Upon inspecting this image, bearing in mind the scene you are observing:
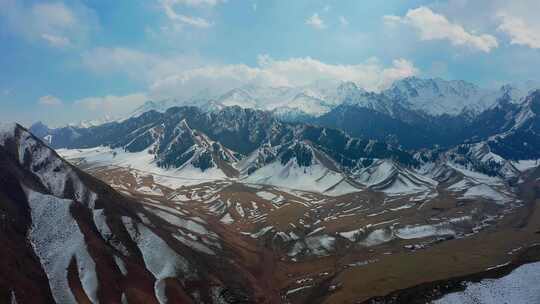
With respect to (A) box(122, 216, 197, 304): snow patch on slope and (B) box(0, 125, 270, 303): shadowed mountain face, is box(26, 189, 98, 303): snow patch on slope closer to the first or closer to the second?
(B) box(0, 125, 270, 303): shadowed mountain face

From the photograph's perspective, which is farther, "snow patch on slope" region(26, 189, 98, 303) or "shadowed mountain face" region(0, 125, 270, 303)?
"snow patch on slope" region(26, 189, 98, 303)

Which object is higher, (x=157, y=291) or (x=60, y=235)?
(x=60, y=235)

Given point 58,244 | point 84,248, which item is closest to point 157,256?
point 84,248

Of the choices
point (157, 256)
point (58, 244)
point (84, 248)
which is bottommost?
point (157, 256)

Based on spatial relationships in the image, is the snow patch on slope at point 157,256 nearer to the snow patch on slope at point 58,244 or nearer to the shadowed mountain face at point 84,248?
the shadowed mountain face at point 84,248

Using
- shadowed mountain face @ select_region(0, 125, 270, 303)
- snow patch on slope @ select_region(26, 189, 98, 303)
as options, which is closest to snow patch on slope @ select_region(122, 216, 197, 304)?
shadowed mountain face @ select_region(0, 125, 270, 303)

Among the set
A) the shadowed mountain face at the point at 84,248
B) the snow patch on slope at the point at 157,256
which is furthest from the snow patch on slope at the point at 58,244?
the snow patch on slope at the point at 157,256

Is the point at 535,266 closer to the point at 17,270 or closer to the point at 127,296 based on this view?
the point at 127,296

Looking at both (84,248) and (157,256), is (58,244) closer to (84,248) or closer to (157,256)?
(84,248)

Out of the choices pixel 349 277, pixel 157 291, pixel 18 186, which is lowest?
pixel 349 277

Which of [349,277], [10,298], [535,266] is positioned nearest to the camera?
[10,298]

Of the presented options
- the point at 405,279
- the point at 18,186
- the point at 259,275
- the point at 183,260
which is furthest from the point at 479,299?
the point at 18,186
